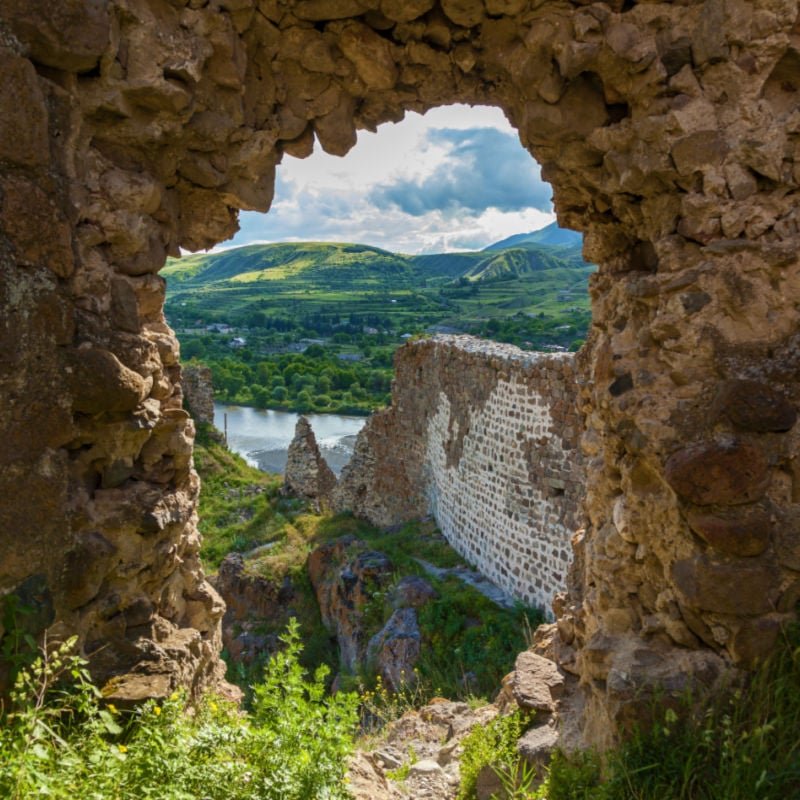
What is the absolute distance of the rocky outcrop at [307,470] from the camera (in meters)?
16.2

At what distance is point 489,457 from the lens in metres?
10.0

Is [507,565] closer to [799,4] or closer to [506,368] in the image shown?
[506,368]

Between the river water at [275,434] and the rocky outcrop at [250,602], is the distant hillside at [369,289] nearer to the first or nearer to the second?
the river water at [275,434]

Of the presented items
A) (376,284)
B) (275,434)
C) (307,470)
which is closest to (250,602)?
(307,470)

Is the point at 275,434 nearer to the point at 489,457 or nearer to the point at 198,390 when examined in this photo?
the point at 198,390

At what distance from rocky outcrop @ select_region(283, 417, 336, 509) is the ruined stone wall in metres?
2.40

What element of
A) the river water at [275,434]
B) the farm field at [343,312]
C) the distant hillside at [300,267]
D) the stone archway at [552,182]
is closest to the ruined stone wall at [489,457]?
the stone archway at [552,182]

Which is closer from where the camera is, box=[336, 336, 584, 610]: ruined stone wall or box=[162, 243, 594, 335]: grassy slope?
box=[336, 336, 584, 610]: ruined stone wall

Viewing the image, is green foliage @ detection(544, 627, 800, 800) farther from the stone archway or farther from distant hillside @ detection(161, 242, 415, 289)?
distant hillside @ detection(161, 242, 415, 289)

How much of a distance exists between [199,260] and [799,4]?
567 ft

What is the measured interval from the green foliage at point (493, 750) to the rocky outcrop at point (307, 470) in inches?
478

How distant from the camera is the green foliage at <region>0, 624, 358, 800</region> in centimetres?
249

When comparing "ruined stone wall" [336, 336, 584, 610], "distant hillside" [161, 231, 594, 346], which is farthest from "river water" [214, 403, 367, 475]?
"ruined stone wall" [336, 336, 584, 610]

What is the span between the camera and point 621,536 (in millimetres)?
3498
